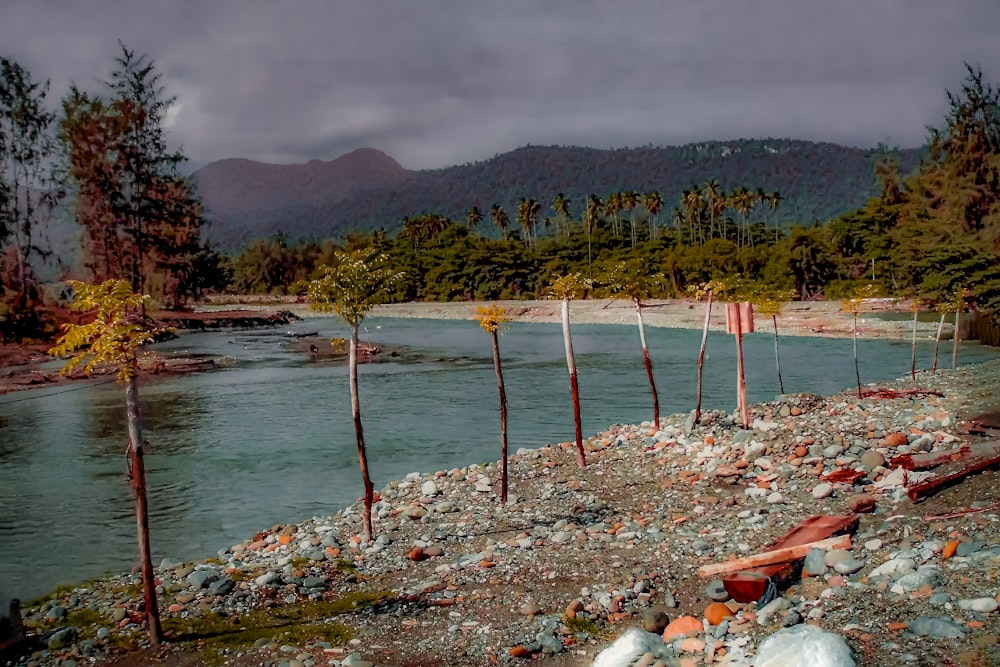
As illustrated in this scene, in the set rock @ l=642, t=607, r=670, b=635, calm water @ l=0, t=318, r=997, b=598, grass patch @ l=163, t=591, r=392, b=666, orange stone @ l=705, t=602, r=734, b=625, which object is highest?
orange stone @ l=705, t=602, r=734, b=625

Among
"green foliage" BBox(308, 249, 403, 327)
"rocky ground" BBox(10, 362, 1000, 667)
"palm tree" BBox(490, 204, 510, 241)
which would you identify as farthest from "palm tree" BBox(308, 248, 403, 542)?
"palm tree" BBox(490, 204, 510, 241)

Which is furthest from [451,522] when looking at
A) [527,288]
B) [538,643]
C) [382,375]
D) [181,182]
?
[527,288]

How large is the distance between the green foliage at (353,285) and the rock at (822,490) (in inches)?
378

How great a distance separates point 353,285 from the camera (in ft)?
54.4

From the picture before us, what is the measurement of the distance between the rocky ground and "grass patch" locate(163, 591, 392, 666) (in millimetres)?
49

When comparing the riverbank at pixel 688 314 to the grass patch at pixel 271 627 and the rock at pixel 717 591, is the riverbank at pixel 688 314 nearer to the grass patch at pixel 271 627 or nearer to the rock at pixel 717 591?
the grass patch at pixel 271 627

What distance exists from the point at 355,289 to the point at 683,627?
9.44 m

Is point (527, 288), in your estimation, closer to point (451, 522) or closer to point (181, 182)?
point (181, 182)

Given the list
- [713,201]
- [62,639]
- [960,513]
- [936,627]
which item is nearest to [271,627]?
[62,639]

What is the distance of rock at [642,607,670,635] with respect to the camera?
35.6 feet

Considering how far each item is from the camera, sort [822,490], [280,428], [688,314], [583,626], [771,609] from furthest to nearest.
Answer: [688,314], [280,428], [822,490], [583,626], [771,609]

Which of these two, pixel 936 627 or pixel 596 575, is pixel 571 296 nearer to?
pixel 596 575

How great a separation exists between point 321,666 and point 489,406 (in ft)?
97.9

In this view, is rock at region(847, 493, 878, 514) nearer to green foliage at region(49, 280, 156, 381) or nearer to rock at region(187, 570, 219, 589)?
rock at region(187, 570, 219, 589)
